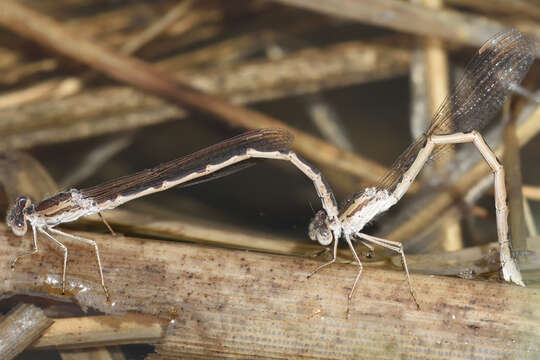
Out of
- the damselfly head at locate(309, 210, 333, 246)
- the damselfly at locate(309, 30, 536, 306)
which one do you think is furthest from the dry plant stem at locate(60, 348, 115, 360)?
the damselfly head at locate(309, 210, 333, 246)

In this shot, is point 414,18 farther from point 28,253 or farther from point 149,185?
point 28,253

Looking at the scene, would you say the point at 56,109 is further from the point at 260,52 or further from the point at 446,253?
the point at 446,253

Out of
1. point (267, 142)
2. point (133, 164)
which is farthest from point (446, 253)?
point (133, 164)

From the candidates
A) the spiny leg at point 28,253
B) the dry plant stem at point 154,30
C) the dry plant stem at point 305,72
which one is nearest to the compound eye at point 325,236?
the spiny leg at point 28,253

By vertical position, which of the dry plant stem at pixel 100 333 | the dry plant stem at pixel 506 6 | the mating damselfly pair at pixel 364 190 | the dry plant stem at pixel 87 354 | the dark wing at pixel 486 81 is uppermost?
the dry plant stem at pixel 506 6

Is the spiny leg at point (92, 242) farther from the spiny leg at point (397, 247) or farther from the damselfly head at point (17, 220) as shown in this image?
the spiny leg at point (397, 247)

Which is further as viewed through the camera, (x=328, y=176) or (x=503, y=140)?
(x=328, y=176)

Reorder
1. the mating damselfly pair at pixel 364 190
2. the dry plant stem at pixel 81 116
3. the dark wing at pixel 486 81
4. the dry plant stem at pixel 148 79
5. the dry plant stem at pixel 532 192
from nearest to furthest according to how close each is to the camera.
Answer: the mating damselfly pair at pixel 364 190 → the dark wing at pixel 486 81 → the dry plant stem at pixel 532 192 → the dry plant stem at pixel 148 79 → the dry plant stem at pixel 81 116

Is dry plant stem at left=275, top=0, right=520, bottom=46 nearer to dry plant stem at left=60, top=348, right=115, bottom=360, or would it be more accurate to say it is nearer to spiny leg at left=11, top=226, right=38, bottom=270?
spiny leg at left=11, top=226, right=38, bottom=270
